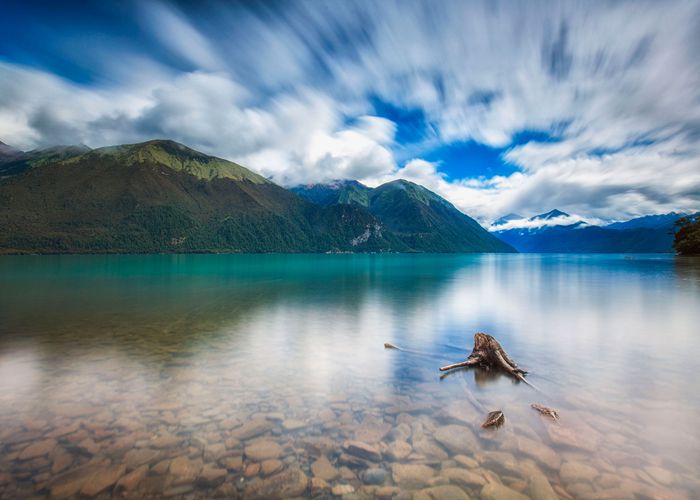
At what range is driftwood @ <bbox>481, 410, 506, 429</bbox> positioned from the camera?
12.2 meters

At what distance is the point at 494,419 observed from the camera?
12.3 meters

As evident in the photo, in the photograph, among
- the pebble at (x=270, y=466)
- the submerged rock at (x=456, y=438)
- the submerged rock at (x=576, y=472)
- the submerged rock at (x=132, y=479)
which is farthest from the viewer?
the submerged rock at (x=456, y=438)

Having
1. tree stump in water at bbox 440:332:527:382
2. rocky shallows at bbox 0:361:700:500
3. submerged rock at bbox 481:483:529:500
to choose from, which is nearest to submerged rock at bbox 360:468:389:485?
rocky shallows at bbox 0:361:700:500

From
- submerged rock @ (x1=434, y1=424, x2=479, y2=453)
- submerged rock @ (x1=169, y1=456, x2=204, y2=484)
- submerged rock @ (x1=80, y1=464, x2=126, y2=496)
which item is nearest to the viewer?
submerged rock @ (x1=80, y1=464, x2=126, y2=496)

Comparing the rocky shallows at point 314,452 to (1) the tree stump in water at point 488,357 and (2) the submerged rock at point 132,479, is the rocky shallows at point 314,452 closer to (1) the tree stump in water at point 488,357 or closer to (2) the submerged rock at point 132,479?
(2) the submerged rock at point 132,479

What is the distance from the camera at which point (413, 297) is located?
49.5 meters

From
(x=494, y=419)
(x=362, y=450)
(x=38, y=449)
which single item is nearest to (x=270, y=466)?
(x=362, y=450)

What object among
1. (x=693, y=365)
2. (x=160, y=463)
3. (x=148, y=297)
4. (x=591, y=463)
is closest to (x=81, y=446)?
(x=160, y=463)

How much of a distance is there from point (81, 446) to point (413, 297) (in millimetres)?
42514

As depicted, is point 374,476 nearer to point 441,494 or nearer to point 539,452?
point 441,494

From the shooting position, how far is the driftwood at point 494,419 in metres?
12.2

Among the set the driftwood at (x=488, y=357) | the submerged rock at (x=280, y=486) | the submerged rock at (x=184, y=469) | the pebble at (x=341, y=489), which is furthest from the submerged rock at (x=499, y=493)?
the driftwood at (x=488, y=357)

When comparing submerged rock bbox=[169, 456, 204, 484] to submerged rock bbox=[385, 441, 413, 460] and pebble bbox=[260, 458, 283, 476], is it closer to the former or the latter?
pebble bbox=[260, 458, 283, 476]

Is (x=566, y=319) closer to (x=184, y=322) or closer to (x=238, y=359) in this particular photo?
(x=238, y=359)
